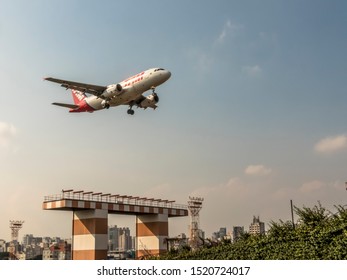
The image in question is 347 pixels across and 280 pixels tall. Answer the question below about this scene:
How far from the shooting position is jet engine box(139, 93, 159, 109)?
200ft

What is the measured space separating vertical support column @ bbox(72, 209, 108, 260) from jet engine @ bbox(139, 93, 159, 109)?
18922 millimetres

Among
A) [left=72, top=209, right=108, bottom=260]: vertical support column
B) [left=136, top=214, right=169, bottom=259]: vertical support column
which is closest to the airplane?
[left=72, top=209, right=108, bottom=260]: vertical support column

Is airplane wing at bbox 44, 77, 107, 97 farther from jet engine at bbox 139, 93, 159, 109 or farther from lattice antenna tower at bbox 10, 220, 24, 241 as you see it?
lattice antenna tower at bbox 10, 220, 24, 241

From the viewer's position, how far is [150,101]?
201 feet

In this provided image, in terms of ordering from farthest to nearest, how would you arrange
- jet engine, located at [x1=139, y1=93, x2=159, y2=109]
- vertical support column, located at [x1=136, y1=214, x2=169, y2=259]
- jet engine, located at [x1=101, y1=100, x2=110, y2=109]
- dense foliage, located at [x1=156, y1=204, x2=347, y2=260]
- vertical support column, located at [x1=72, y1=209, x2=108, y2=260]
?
vertical support column, located at [x1=136, y1=214, x2=169, y2=259]
vertical support column, located at [x1=72, y1=209, x2=108, y2=260]
jet engine, located at [x1=139, y1=93, x2=159, y2=109]
jet engine, located at [x1=101, y1=100, x2=110, y2=109]
dense foliage, located at [x1=156, y1=204, x2=347, y2=260]

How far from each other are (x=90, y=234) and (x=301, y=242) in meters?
47.0

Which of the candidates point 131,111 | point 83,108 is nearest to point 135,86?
point 131,111

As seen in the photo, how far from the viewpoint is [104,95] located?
58.6 meters

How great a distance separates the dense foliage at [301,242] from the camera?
23.2 m

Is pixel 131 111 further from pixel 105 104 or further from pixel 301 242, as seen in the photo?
pixel 301 242

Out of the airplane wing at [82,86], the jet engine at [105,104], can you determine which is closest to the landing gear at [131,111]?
the jet engine at [105,104]
